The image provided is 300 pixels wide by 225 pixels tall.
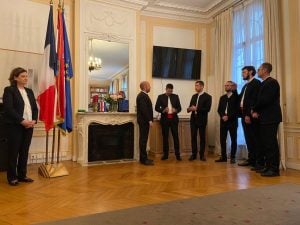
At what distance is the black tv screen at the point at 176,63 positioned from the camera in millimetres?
6441

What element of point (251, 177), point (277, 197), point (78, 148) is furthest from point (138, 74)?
point (277, 197)

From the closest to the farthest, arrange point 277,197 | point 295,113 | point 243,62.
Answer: point 277,197
point 295,113
point 243,62

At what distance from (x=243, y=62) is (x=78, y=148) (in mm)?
3574

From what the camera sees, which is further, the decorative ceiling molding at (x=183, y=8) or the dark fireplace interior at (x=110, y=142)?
the decorative ceiling molding at (x=183, y=8)

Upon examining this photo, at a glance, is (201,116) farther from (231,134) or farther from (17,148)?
(17,148)

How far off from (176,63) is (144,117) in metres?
2.09

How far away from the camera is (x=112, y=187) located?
3332mm

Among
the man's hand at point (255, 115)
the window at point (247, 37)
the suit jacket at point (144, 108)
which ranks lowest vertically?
the man's hand at point (255, 115)

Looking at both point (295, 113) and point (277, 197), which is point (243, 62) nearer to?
point (295, 113)

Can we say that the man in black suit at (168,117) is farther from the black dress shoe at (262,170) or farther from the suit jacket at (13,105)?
the suit jacket at (13,105)

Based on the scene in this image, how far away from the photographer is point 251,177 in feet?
12.6

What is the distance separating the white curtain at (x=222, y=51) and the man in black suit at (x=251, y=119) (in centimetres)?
129

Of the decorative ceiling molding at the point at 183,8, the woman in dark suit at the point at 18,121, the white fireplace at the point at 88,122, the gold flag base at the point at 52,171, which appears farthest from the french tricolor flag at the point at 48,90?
the decorative ceiling molding at the point at 183,8

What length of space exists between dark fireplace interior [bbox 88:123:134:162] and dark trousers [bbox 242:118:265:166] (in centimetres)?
211
